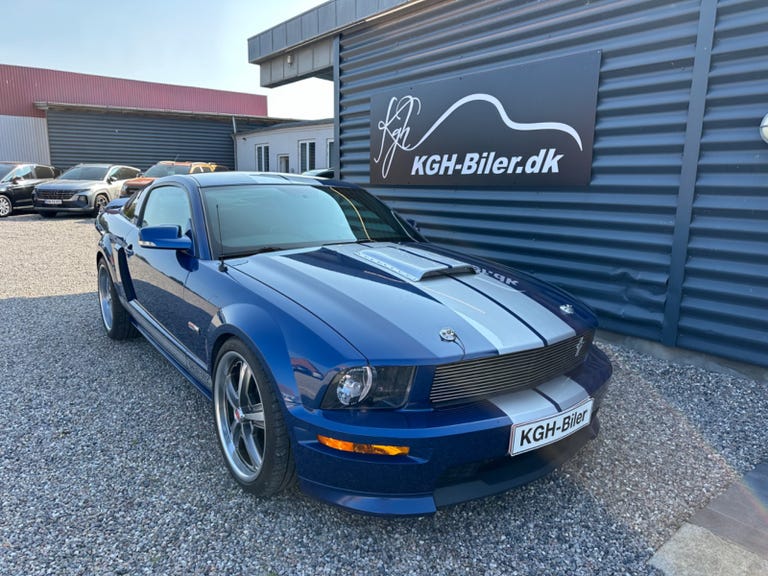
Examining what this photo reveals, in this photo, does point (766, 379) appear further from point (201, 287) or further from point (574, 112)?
point (201, 287)

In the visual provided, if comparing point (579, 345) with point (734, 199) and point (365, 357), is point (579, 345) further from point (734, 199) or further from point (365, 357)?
point (734, 199)

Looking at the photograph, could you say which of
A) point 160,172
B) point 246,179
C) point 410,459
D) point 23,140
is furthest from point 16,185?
point 410,459

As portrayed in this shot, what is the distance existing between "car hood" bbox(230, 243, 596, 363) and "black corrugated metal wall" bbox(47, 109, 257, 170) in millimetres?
21043

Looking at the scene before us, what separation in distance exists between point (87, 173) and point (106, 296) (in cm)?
1207

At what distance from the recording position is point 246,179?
3363 mm

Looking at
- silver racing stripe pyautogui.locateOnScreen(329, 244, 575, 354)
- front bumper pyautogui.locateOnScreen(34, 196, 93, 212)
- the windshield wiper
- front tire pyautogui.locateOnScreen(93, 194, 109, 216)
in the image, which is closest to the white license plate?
silver racing stripe pyautogui.locateOnScreen(329, 244, 575, 354)

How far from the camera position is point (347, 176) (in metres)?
7.43

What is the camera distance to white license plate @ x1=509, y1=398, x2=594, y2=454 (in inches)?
74.5

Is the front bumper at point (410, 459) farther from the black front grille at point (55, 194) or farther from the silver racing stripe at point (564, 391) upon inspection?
the black front grille at point (55, 194)

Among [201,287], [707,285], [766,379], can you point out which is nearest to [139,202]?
[201,287]

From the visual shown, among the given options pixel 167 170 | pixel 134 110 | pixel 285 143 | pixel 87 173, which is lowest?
pixel 87 173

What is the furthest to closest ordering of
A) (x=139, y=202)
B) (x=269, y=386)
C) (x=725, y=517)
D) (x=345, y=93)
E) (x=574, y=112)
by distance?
(x=345, y=93), (x=574, y=112), (x=139, y=202), (x=725, y=517), (x=269, y=386)

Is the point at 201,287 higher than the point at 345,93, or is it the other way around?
the point at 345,93

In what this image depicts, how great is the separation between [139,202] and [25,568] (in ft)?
9.35
